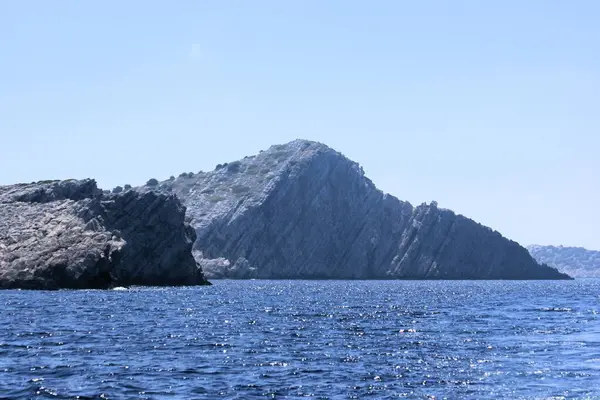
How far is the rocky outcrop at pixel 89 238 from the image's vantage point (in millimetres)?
132000

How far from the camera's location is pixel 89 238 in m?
136

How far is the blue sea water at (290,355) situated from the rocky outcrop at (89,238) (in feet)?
150

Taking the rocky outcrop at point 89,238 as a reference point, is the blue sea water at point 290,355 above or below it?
below

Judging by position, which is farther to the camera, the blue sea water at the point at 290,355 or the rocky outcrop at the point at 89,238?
the rocky outcrop at the point at 89,238

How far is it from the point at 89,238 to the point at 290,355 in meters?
93.2

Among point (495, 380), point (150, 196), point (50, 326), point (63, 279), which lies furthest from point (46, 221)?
point (495, 380)

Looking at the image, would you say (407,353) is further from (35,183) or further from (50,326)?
(35,183)

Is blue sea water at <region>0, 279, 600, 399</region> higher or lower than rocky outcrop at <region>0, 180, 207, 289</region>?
A: lower

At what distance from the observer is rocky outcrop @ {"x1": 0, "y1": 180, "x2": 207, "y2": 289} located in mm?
132000

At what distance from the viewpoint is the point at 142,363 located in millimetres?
45344

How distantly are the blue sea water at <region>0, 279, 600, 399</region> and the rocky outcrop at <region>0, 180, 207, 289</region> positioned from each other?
45.8 meters

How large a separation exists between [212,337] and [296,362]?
51.4 ft

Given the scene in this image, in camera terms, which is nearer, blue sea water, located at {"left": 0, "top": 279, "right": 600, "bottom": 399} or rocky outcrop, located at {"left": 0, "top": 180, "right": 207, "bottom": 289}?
blue sea water, located at {"left": 0, "top": 279, "right": 600, "bottom": 399}

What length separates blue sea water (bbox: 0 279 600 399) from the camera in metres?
37.8
